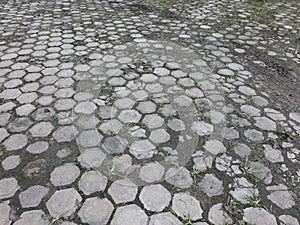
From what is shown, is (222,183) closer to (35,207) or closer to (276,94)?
(35,207)

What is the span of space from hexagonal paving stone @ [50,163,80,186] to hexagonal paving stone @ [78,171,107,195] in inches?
2.5

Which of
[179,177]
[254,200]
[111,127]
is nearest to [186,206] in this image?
[179,177]

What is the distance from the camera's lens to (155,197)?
1688mm

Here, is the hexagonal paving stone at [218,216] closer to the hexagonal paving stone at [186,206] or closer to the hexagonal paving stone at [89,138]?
the hexagonal paving stone at [186,206]

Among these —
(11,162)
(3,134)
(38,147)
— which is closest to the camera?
(11,162)

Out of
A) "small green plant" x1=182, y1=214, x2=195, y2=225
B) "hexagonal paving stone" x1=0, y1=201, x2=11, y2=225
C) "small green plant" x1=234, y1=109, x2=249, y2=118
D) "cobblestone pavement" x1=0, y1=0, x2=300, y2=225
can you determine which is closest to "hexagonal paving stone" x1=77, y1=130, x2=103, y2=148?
"cobblestone pavement" x1=0, y1=0, x2=300, y2=225

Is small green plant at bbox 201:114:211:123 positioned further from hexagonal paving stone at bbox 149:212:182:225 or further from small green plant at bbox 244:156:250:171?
hexagonal paving stone at bbox 149:212:182:225

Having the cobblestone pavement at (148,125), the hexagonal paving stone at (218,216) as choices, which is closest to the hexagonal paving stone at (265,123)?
the cobblestone pavement at (148,125)

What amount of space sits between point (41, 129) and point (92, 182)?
72 centimetres

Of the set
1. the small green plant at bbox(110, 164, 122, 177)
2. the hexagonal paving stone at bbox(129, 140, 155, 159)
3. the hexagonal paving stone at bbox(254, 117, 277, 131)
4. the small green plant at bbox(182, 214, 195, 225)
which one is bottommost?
the hexagonal paving stone at bbox(254, 117, 277, 131)

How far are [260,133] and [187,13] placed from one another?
3.47 m

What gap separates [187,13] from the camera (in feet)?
16.6

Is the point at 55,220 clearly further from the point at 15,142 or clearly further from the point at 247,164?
the point at 247,164

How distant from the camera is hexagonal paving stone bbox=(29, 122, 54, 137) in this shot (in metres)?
2.13
